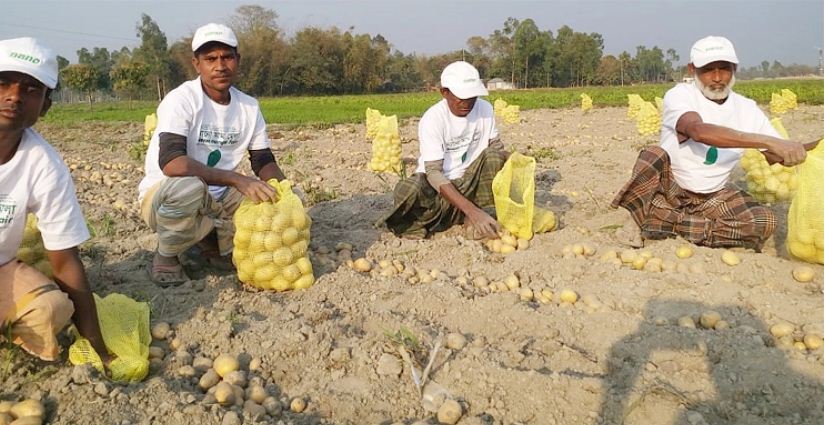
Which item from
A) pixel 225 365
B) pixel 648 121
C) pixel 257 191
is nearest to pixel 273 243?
pixel 257 191

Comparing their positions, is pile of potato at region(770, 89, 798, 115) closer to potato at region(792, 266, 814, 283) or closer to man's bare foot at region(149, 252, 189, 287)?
potato at region(792, 266, 814, 283)

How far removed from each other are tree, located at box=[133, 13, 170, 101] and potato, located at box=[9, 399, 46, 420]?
48563 mm

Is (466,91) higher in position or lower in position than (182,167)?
higher

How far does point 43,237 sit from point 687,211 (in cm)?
346

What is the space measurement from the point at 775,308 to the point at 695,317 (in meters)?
0.40

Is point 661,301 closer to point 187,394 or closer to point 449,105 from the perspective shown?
point 449,105

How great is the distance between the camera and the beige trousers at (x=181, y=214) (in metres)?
3.21

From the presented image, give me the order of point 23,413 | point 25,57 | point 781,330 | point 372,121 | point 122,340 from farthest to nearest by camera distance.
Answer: point 372,121
point 781,330
point 122,340
point 25,57
point 23,413

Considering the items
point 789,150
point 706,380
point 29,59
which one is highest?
point 29,59

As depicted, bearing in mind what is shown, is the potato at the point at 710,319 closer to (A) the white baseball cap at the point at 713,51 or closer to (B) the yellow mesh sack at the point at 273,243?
(A) the white baseball cap at the point at 713,51

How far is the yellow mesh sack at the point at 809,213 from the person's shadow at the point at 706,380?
81cm

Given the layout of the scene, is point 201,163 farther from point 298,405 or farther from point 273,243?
point 298,405

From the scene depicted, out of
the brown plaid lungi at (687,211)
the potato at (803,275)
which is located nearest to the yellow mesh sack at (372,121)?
the brown plaid lungi at (687,211)

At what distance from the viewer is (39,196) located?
2301mm
